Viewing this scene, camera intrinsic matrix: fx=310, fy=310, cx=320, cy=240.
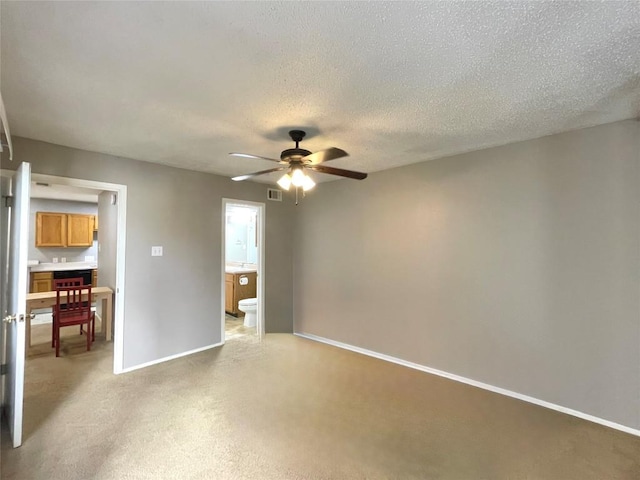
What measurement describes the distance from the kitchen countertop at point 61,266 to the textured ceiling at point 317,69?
458 centimetres

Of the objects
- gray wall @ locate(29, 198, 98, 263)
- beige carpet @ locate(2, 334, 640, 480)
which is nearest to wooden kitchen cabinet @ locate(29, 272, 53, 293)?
gray wall @ locate(29, 198, 98, 263)

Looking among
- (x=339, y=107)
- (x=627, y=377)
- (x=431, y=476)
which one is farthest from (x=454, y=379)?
(x=339, y=107)

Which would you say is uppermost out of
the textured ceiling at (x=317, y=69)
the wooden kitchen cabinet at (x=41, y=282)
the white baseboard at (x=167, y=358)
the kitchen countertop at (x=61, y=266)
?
the textured ceiling at (x=317, y=69)

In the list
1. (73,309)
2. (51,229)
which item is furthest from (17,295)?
(51,229)

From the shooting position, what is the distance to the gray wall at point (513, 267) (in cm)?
246

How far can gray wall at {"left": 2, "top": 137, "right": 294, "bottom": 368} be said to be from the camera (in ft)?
10.6

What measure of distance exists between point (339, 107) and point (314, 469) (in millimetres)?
2425

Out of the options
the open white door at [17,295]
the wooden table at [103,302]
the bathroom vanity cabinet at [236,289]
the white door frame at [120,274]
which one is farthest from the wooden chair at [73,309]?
the bathroom vanity cabinet at [236,289]

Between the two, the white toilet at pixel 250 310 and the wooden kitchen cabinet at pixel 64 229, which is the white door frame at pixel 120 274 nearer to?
the white toilet at pixel 250 310

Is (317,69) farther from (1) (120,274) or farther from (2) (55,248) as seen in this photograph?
(2) (55,248)

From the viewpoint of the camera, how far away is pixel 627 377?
240 centimetres

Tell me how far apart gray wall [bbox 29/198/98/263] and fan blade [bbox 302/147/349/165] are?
675 centimetres

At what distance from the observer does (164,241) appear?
3.77m

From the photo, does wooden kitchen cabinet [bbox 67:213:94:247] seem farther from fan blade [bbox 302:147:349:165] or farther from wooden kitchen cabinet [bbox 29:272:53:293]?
fan blade [bbox 302:147:349:165]
